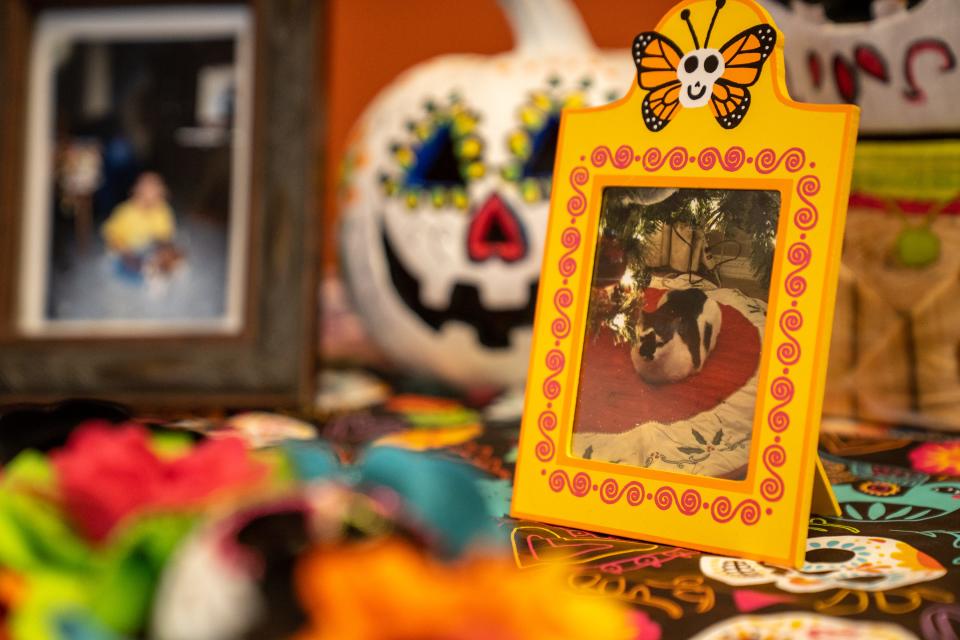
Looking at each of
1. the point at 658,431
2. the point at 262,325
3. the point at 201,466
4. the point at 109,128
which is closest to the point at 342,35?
the point at 109,128

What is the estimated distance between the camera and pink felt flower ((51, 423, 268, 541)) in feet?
1.07

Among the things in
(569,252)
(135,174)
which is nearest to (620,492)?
(569,252)

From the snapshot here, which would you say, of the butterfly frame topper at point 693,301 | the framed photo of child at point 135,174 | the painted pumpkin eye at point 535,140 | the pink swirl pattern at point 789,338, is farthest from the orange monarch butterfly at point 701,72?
the framed photo of child at point 135,174

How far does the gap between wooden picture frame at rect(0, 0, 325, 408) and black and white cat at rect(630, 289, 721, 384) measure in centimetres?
41

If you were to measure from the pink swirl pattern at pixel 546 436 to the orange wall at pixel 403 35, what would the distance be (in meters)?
0.71

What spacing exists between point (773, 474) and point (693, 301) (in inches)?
3.9

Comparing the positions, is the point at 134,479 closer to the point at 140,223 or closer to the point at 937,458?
the point at 937,458

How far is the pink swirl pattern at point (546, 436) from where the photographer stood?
529 millimetres

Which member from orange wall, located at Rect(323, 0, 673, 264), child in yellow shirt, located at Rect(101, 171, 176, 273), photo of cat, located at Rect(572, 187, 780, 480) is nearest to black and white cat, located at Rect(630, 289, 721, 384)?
photo of cat, located at Rect(572, 187, 780, 480)

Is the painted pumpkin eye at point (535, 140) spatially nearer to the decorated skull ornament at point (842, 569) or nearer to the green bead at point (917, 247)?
the green bead at point (917, 247)

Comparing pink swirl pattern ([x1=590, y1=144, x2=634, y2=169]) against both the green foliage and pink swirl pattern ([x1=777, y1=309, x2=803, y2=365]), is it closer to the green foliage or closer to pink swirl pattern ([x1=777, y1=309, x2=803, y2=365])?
the green foliage

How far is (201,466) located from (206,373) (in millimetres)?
535

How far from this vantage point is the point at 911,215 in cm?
73

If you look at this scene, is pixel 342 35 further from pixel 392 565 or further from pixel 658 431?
pixel 392 565
